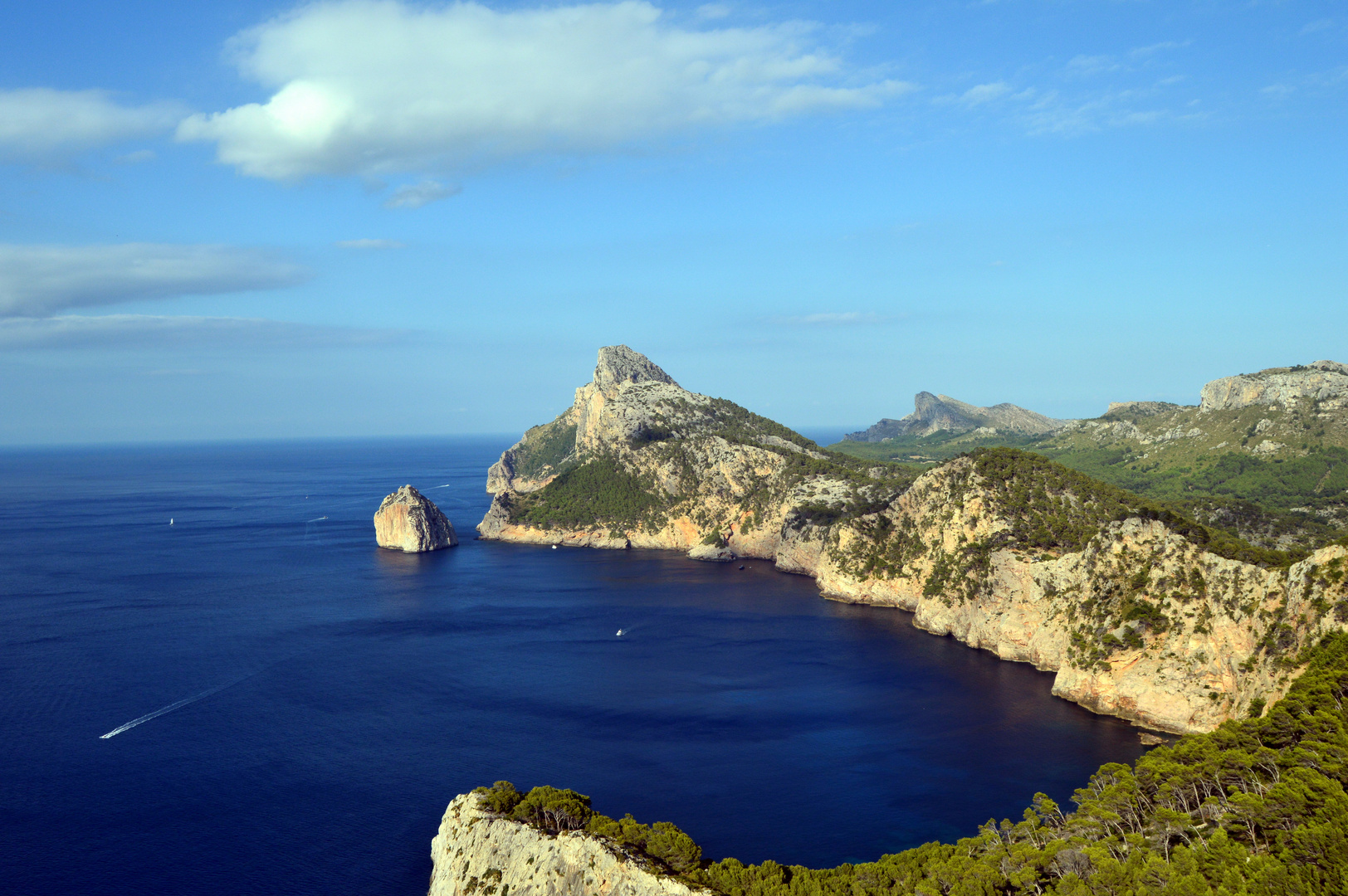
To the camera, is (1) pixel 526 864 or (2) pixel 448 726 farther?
(2) pixel 448 726

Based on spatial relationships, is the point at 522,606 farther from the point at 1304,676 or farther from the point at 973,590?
the point at 1304,676

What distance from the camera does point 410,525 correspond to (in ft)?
545

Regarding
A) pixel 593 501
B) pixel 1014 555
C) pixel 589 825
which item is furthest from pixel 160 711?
pixel 593 501

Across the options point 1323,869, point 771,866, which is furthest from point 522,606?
point 1323,869

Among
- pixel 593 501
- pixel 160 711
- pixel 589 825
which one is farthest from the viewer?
pixel 593 501

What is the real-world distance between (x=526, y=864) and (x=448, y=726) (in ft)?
112

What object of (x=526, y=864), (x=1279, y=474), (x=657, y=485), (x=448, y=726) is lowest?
(x=448, y=726)

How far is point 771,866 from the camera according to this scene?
43.1 metres

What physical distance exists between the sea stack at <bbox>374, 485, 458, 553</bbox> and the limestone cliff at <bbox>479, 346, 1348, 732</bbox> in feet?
51.6

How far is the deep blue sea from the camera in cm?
5500

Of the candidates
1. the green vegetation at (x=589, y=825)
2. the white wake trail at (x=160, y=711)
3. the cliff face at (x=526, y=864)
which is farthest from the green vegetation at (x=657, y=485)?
the cliff face at (x=526, y=864)

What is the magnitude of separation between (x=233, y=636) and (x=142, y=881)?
191 ft

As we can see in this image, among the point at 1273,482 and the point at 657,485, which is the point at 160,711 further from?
the point at 1273,482

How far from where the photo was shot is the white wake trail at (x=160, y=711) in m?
72.2
